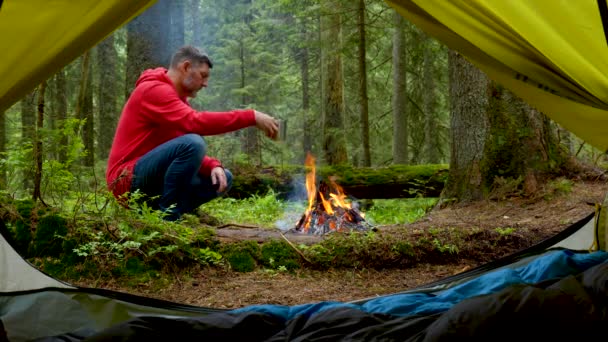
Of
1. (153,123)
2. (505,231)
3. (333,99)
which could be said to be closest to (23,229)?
(153,123)

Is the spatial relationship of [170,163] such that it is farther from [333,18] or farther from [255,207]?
[333,18]

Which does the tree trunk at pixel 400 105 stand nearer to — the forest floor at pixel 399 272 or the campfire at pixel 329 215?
the campfire at pixel 329 215

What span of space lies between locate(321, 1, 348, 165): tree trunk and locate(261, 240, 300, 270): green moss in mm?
5091

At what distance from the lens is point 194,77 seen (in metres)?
4.75

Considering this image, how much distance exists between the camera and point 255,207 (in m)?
7.07

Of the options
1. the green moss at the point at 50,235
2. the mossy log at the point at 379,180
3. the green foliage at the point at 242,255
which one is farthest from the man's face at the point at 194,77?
the mossy log at the point at 379,180

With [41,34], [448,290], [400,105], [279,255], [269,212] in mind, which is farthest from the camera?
[400,105]

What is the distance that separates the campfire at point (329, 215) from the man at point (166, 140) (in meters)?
0.89

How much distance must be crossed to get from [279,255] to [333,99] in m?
5.63

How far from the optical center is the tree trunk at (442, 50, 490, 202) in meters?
5.27

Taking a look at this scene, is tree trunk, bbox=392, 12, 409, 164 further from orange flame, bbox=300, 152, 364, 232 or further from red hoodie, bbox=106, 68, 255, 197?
red hoodie, bbox=106, 68, 255, 197

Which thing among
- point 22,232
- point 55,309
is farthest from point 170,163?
point 55,309

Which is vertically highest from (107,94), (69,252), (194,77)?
(107,94)

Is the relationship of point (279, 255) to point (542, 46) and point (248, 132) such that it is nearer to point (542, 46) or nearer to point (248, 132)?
point (542, 46)
